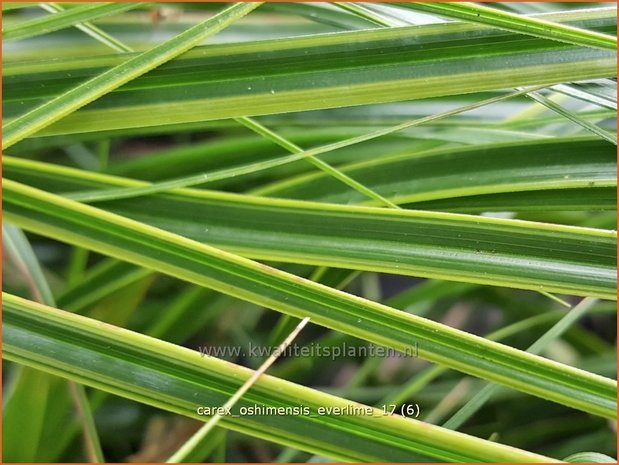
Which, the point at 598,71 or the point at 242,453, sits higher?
the point at 598,71

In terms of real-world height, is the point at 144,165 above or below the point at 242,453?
above

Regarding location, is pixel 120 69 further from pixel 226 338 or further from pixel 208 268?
pixel 226 338

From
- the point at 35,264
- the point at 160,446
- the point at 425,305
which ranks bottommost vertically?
the point at 160,446

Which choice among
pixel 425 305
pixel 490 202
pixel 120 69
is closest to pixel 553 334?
pixel 490 202

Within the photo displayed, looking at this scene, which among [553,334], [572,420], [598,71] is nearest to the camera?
[598,71]

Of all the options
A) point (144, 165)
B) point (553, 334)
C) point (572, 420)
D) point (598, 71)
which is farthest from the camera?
point (572, 420)

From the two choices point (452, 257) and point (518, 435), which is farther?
point (518, 435)

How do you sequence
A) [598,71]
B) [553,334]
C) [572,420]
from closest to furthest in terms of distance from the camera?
[598,71]
[553,334]
[572,420]

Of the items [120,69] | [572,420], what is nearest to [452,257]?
[120,69]

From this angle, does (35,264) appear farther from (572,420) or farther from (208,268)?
(572,420)
